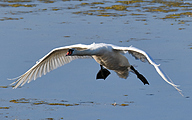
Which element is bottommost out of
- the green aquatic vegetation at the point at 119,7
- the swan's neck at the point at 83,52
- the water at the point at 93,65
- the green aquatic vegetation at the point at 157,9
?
the water at the point at 93,65

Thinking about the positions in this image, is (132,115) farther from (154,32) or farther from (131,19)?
(131,19)

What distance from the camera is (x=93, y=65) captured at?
10922mm

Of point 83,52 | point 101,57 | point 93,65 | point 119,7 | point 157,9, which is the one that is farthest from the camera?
point 119,7

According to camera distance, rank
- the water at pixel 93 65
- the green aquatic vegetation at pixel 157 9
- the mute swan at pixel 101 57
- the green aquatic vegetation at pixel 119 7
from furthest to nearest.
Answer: the green aquatic vegetation at pixel 119 7, the green aquatic vegetation at pixel 157 9, the water at pixel 93 65, the mute swan at pixel 101 57

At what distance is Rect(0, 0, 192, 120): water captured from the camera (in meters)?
7.89

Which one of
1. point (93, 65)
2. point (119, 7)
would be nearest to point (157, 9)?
point (119, 7)

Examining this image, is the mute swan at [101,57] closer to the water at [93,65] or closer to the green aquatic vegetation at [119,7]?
the water at [93,65]

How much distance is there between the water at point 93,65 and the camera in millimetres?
7891

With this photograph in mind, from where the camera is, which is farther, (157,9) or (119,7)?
(119,7)

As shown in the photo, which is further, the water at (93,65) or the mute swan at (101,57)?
the water at (93,65)

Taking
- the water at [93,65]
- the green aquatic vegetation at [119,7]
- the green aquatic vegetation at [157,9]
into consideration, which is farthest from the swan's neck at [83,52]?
the green aquatic vegetation at [119,7]

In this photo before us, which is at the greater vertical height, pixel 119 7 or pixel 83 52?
pixel 83 52

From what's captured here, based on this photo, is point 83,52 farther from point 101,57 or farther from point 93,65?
point 93,65

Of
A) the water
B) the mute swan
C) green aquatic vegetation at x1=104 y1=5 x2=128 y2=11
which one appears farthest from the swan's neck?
green aquatic vegetation at x1=104 y1=5 x2=128 y2=11
